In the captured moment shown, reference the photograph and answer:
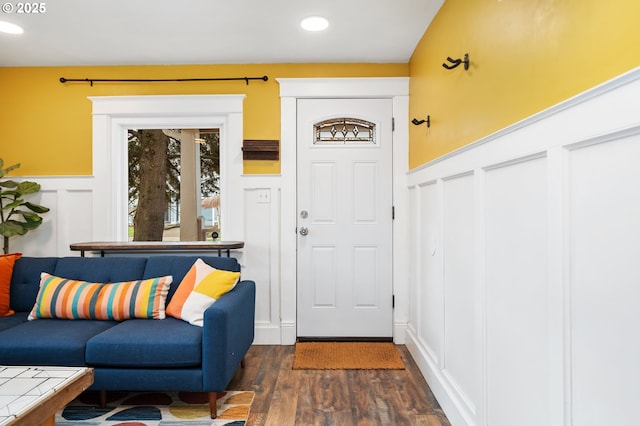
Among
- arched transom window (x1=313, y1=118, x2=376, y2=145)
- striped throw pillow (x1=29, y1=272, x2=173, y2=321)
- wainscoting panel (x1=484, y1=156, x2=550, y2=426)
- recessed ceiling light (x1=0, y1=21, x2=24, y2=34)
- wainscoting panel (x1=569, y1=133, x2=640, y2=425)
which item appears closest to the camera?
wainscoting panel (x1=569, y1=133, x2=640, y2=425)

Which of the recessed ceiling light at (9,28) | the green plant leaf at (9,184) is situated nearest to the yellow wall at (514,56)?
the recessed ceiling light at (9,28)

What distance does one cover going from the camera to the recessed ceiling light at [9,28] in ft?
8.28

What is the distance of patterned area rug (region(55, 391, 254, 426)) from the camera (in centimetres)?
203

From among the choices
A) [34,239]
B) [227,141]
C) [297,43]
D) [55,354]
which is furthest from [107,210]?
[297,43]

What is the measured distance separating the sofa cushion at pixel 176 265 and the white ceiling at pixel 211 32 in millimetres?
1625

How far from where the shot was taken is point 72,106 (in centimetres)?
326

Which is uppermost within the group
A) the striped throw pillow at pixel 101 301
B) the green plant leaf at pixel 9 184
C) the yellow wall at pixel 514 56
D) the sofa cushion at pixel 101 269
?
the yellow wall at pixel 514 56

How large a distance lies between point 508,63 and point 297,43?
1.80 meters

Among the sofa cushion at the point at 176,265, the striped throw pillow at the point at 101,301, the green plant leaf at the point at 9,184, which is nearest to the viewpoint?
the striped throw pillow at the point at 101,301

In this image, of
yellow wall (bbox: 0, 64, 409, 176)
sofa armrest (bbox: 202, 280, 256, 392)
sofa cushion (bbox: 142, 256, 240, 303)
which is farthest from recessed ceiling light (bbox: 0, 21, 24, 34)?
sofa armrest (bbox: 202, 280, 256, 392)

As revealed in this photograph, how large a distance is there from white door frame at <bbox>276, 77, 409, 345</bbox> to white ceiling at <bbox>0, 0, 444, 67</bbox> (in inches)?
8.3

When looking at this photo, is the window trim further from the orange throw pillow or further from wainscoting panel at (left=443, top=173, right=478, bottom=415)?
wainscoting panel at (left=443, top=173, right=478, bottom=415)

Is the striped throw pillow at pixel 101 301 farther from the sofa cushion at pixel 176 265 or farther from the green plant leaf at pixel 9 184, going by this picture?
the green plant leaf at pixel 9 184

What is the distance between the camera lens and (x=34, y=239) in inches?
129
